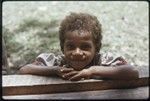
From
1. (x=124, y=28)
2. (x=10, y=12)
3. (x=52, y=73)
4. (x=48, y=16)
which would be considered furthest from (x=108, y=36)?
(x=52, y=73)

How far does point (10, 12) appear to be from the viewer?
6.51 metres

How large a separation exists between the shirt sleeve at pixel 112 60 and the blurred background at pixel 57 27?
2.16 meters

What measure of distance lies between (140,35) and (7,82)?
3759 mm

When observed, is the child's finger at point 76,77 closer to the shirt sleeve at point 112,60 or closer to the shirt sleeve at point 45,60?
the shirt sleeve at point 112,60

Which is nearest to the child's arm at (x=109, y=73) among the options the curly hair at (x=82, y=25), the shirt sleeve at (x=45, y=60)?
the curly hair at (x=82, y=25)

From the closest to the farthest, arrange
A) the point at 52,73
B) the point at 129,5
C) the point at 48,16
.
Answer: the point at 52,73 < the point at 48,16 < the point at 129,5

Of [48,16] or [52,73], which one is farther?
[48,16]

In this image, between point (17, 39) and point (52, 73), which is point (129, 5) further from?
point (52, 73)

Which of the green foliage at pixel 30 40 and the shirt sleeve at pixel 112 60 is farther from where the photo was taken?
the green foliage at pixel 30 40

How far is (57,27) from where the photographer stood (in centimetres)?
566

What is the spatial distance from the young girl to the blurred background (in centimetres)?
217

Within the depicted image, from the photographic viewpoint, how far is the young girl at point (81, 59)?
76.8 inches

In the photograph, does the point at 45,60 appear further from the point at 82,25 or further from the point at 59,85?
the point at 59,85

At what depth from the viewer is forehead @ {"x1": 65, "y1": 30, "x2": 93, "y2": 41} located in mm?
2150
